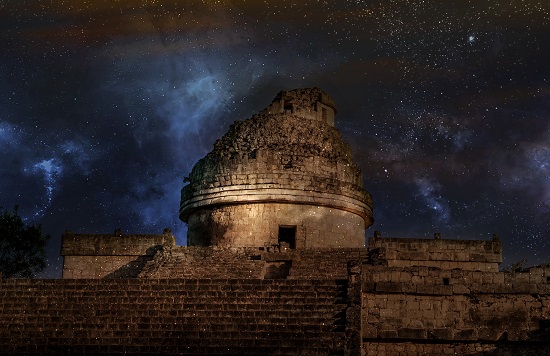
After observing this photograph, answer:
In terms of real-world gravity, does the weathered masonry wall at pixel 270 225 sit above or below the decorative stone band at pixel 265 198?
below

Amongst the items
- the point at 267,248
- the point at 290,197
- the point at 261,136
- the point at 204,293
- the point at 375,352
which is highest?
the point at 261,136

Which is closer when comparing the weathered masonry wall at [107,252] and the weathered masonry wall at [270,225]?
the weathered masonry wall at [107,252]

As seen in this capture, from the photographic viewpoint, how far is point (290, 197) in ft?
82.2

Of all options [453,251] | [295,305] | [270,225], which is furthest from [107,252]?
[453,251]

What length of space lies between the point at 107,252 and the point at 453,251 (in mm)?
11044

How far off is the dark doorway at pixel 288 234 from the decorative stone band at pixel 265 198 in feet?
2.87

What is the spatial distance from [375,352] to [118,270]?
1029 centimetres

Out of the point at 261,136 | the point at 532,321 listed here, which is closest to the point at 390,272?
the point at 532,321

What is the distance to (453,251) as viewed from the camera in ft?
77.7

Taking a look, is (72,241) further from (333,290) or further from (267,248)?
(333,290)

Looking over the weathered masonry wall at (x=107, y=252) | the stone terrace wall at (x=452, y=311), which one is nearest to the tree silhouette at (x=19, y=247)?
the weathered masonry wall at (x=107, y=252)

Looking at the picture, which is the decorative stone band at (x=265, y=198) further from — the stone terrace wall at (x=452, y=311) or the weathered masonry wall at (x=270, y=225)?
the stone terrace wall at (x=452, y=311)

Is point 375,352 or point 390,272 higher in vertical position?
point 390,272

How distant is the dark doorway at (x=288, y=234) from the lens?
82.1ft
